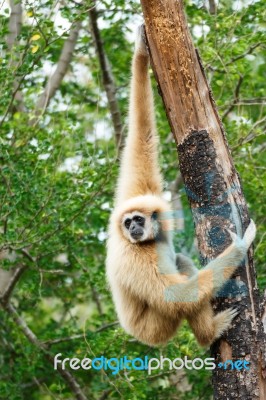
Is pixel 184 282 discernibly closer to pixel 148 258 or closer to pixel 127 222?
pixel 148 258

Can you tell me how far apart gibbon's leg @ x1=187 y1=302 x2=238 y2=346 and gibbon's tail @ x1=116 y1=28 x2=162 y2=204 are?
143 centimetres

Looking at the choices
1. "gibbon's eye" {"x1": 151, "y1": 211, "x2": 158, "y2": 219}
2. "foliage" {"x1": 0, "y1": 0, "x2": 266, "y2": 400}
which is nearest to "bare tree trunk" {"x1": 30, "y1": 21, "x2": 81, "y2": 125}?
"foliage" {"x1": 0, "y1": 0, "x2": 266, "y2": 400}

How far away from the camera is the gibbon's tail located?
5914 mm

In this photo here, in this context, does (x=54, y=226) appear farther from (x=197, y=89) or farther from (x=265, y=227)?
(x=197, y=89)

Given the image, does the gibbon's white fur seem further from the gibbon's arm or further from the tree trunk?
the tree trunk

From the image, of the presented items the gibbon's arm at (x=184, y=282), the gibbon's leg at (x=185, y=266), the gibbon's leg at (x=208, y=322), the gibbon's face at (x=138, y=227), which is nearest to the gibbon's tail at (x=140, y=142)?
the gibbon's face at (x=138, y=227)

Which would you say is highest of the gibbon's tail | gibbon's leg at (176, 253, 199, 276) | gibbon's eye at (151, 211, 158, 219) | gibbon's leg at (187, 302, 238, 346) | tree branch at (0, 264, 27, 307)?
the gibbon's tail

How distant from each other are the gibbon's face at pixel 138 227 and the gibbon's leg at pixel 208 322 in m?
0.87

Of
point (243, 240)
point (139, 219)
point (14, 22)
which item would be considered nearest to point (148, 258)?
point (139, 219)

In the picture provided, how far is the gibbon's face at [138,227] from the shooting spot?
231 inches

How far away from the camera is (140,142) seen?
6.10 metres

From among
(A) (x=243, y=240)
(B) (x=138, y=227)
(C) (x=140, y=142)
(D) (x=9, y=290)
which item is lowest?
(D) (x=9, y=290)

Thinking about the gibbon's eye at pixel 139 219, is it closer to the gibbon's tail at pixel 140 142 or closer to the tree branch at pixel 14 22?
the gibbon's tail at pixel 140 142

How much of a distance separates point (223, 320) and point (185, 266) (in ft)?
4.74
